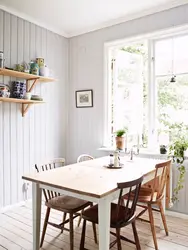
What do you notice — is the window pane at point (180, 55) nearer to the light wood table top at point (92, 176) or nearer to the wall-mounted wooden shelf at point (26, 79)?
the light wood table top at point (92, 176)

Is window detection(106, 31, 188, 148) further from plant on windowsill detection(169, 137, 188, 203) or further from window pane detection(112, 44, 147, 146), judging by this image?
plant on windowsill detection(169, 137, 188, 203)

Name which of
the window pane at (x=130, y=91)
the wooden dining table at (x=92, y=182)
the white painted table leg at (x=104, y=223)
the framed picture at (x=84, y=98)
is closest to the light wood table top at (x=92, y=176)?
the wooden dining table at (x=92, y=182)

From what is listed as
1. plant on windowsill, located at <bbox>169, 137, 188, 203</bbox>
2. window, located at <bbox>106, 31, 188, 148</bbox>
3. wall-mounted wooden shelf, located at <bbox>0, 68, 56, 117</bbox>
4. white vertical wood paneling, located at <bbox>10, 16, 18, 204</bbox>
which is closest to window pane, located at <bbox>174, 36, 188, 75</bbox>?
window, located at <bbox>106, 31, 188, 148</bbox>

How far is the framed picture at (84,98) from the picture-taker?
3938 millimetres

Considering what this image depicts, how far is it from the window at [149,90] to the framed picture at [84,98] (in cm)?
34

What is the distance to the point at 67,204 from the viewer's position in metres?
2.31

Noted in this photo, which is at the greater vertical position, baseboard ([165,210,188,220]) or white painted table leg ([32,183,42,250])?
white painted table leg ([32,183,42,250])

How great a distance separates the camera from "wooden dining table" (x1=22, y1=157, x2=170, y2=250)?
1748 mm

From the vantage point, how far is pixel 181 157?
299 cm

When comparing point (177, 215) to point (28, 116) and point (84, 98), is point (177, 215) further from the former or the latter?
point (28, 116)

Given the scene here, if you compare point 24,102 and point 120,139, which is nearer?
point 120,139

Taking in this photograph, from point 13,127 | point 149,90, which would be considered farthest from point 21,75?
point 149,90

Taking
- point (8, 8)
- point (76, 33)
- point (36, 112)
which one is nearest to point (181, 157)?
point (36, 112)

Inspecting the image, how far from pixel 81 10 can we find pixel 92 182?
2435 mm
